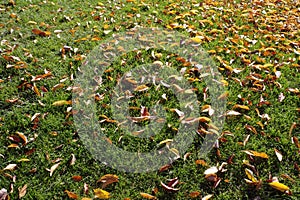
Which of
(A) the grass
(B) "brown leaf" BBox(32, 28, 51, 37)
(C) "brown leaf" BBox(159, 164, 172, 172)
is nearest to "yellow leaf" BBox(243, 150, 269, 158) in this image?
(A) the grass

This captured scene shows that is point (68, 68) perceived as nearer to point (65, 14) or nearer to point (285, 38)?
point (65, 14)

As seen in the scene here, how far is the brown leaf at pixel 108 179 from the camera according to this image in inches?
92.2

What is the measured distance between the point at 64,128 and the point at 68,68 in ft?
3.15

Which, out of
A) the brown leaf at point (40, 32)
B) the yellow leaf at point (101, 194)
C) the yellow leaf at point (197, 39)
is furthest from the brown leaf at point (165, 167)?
the brown leaf at point (40, 32)

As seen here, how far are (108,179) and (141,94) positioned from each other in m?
1.07

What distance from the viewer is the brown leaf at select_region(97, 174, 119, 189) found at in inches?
92.2

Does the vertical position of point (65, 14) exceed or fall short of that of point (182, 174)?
it exceeds it

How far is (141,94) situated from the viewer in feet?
10.3

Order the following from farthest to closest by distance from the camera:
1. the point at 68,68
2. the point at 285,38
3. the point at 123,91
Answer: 1. the point at 285,38
2. the point at 68,68
3. the point at 123,91

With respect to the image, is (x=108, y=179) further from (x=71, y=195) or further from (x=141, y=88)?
(x=141, y=88)

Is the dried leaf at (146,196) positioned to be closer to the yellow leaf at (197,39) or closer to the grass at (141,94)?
the grass at (141,94)

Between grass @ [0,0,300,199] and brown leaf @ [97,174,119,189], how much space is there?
3 cm

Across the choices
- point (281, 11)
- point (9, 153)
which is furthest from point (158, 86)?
point (281, 11)

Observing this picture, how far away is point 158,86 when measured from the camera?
3.23 meters
